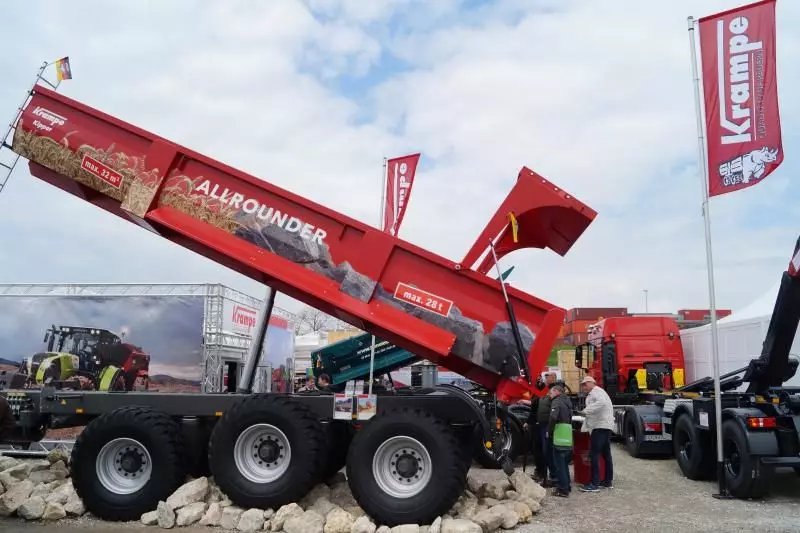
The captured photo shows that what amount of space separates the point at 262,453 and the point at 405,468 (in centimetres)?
161

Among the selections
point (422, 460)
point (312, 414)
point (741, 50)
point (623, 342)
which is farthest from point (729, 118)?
point (623, 342)

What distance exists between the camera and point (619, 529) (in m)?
6.86

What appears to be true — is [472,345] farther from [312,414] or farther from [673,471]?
[673,471]

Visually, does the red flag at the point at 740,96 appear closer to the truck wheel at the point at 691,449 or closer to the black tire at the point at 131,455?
the truck wheel at the point at 691,449

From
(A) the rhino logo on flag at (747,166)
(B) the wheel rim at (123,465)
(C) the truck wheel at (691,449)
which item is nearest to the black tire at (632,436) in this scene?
(C) the truck wheel at (691,449)

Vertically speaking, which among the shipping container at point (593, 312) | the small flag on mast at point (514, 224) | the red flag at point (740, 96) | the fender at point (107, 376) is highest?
the shipping container at point (593, 312)

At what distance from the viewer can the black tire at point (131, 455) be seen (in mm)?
7160

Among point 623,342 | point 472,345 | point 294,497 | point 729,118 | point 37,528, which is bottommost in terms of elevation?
point 37,528

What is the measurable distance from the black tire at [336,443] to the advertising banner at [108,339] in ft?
27.5

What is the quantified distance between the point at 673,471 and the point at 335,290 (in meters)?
6.86

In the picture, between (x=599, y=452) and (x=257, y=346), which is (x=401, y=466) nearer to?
(x=257, y=346)

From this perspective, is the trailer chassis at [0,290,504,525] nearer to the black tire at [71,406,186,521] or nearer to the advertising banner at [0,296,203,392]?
the black tire at [71,406,186,521]

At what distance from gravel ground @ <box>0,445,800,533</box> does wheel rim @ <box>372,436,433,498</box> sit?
1179mm

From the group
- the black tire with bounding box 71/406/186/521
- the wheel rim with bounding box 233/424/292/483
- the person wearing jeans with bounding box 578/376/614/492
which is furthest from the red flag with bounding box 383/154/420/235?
the black tire with bounding box 71/406/186/521
